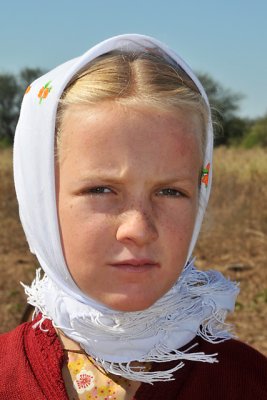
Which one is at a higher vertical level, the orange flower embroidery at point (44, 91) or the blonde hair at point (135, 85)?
Answer: the blonde hair at point (135, 85)

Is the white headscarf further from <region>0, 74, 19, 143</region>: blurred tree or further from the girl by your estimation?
<region>0, 74, 19, 143</region>: blurred tree

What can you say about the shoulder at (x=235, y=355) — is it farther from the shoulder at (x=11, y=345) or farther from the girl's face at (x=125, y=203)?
the shoulder at (x=11, y=345)

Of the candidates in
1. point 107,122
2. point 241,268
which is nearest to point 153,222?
point 107,122

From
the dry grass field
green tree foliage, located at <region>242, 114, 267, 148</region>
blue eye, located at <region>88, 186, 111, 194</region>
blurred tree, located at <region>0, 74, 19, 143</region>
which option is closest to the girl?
blue eye, located at <region>88, 186, 111, 194</region>

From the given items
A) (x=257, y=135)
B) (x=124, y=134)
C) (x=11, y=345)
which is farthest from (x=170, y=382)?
(x=257, y=135)

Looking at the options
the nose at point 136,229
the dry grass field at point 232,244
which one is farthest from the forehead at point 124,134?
the dry grass field at point 232,244

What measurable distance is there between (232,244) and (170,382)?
23.2ft

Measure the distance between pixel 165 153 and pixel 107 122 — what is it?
0.14m

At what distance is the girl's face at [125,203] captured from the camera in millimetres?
1514

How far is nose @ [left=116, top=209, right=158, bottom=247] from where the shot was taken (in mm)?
1479

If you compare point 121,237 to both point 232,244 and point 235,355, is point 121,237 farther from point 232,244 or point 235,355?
point 232,244

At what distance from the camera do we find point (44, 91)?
5.74ft

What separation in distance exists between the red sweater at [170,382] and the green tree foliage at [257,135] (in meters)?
25.4

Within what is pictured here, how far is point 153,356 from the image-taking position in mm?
1740
